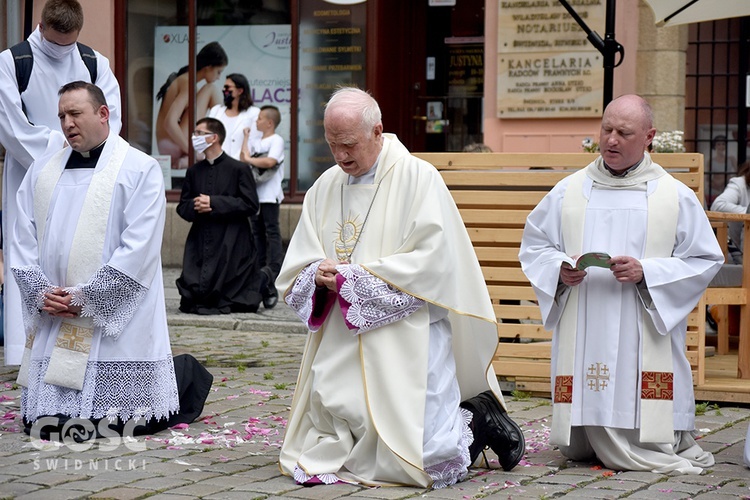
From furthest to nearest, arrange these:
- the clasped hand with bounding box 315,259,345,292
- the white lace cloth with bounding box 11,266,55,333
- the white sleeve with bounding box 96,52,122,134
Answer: the white sleeve with bounding box 96,52,122,134 < the white lace cloth with bounding box 11,266,55,333 < the clasped hand with bounding box 315,259,345,292

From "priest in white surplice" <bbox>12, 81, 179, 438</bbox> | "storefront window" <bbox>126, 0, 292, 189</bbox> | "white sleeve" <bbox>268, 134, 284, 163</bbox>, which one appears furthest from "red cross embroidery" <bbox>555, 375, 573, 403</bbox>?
"storefront window" <bbox>126, 0, 292, 189</bbox>

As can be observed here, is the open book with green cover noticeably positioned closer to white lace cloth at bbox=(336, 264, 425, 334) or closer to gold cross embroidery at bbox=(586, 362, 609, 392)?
gold cross embroidery at bbox=(586, 362, 609, 392)

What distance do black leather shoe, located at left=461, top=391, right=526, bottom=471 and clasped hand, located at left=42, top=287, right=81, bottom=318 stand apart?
2.13 metres

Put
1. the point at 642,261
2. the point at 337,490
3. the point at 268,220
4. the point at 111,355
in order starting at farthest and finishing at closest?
the point at 268,220, the point at 111,355, the point at 642,261, the point at 337,490

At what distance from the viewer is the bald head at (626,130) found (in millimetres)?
6320

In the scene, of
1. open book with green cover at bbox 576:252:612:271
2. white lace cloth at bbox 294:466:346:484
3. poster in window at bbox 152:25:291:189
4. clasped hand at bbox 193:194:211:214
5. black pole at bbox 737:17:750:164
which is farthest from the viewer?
poster in window at bbox 152:25:291:189

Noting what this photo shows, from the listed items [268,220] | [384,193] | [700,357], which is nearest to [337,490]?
[384,193]

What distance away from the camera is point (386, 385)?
5.95 m

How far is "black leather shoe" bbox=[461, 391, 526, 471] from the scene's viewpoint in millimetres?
6164

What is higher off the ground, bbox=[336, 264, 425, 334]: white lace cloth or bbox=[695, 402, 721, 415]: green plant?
bbox=[336, 264, 425, 334]: white lace cloth

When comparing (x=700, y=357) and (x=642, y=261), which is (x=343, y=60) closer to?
(x=700, y=357)

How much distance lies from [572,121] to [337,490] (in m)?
8.67

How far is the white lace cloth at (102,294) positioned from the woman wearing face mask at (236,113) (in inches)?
260

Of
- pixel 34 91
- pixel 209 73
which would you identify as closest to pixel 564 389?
pixel 34 91
